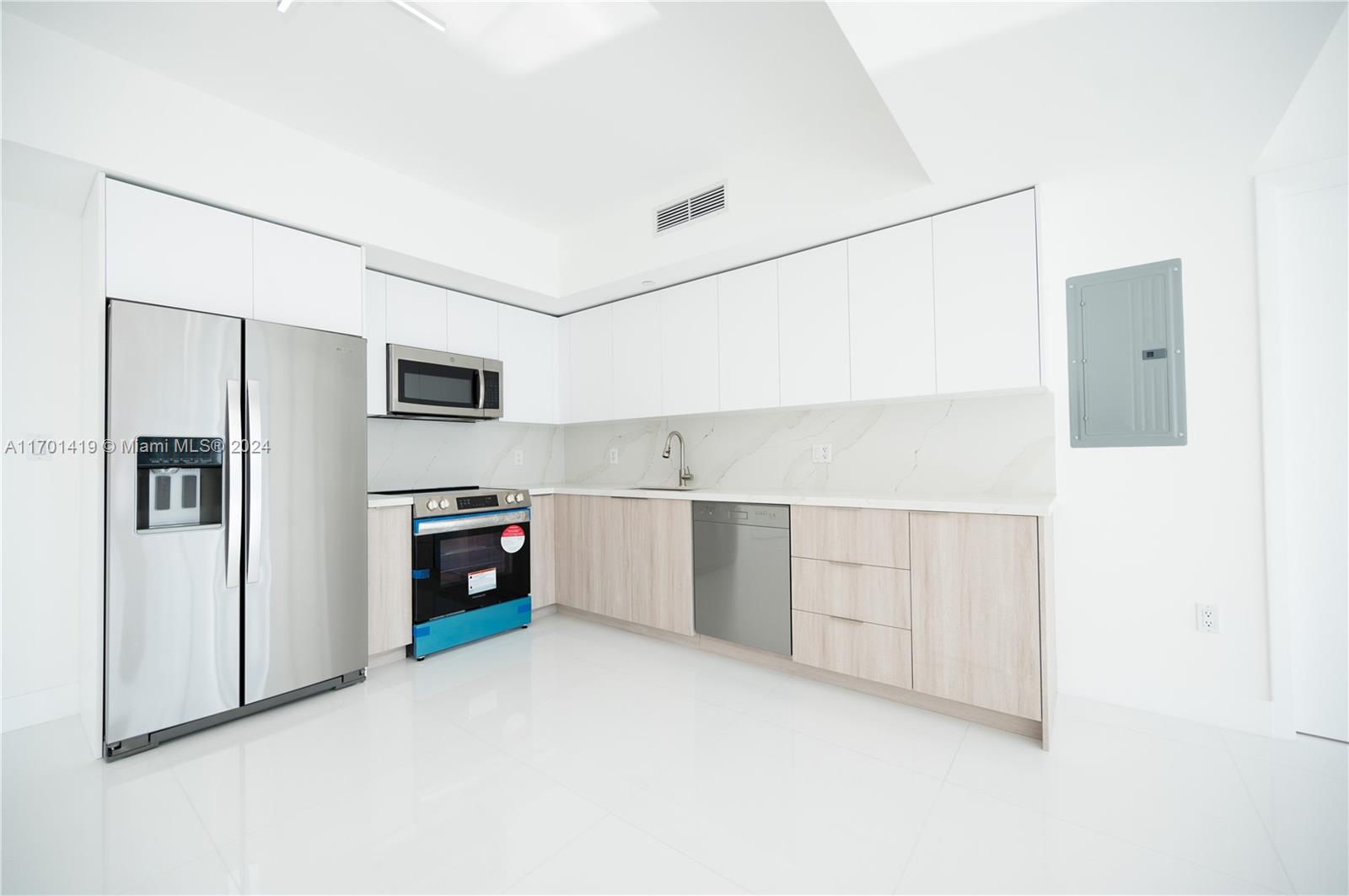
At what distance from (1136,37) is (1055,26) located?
0.25 meters

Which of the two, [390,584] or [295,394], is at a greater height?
[295,394]

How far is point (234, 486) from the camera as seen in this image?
2.37 meters

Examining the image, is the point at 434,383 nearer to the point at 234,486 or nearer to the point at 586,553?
the point at 234,486

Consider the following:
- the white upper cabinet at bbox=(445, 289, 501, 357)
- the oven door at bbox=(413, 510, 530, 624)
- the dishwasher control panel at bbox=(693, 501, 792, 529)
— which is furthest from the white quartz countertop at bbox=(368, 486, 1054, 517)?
the white upper cabinet at bbox=(445, 289, 501, 357)

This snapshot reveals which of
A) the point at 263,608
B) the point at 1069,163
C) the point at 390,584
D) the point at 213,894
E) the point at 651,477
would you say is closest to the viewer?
the point at 213,894

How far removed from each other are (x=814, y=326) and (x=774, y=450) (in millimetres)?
865

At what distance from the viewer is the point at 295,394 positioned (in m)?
2.56

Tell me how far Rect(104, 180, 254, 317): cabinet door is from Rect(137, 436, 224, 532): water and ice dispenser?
1.86ft

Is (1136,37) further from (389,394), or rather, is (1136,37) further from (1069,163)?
(389,394)

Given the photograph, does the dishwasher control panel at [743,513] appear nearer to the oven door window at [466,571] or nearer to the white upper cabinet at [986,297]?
the white upper cabinet at [986,297]

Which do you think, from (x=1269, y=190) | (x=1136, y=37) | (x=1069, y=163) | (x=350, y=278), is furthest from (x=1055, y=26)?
(x=350, y=278)

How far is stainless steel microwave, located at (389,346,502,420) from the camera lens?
3264mm

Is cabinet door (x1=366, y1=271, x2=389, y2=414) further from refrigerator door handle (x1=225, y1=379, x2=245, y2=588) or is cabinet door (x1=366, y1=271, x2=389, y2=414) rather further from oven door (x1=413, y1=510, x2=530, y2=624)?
refrigerator door handle (x1=225, y1=379, x2=245, y2=588)

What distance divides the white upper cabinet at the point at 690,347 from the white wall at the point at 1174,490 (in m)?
1.67
